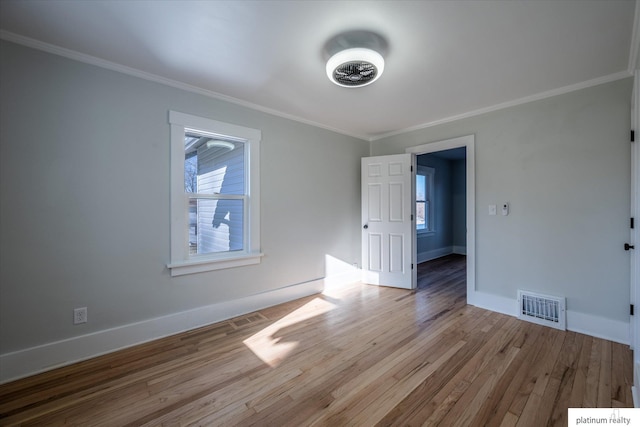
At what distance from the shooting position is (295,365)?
6.62 feet

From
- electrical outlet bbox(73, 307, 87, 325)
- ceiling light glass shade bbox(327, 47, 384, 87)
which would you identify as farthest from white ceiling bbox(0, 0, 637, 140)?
electrical outlet bbox(73, 307, 87, 325)

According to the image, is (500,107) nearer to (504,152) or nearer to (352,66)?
(504,152)

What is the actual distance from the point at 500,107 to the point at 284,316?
3.49 metres

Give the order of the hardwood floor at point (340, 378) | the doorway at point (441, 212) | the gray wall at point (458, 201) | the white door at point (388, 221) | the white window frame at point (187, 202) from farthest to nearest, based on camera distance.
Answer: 1. the gray wall at point (458, 201)
2. the doorway at point (441, 212)
3. the white door at point (388, 221)
4. the white window frame at point (187, 202)
5. the hardwood floor at point (340, 378)

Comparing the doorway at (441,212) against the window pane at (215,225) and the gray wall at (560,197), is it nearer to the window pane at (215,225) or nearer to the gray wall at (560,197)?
the gray wall at (560,197)

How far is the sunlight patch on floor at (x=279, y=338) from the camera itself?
216 centimetres

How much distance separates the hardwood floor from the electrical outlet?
33 centimetres

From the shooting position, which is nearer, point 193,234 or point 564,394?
point 564,394

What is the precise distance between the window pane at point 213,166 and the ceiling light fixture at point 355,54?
5.04ft

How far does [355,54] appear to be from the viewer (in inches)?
74.6

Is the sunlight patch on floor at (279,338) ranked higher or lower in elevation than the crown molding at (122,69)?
lower

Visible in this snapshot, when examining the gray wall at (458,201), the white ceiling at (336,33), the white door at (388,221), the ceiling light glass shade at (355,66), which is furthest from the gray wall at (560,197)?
the gray wall at (458,201)

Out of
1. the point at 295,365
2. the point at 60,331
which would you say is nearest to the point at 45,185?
the point at 60,331

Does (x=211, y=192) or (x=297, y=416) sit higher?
(x=211, y=192)
